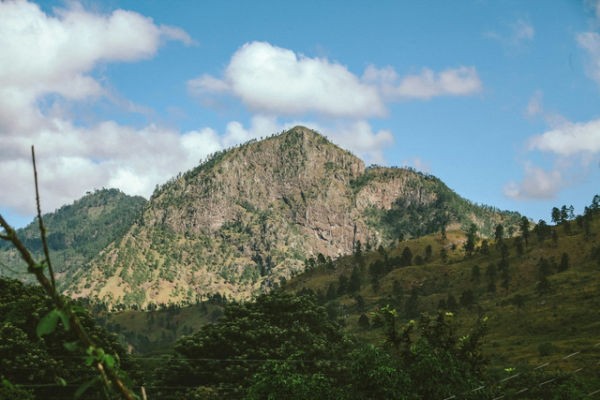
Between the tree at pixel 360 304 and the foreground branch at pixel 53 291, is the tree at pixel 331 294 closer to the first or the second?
the tree at pixel 360 304

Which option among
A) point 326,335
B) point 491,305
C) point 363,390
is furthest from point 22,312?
point 491,305

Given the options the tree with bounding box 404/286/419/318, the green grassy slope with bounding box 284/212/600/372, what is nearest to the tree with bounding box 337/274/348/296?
the green grassy slope with bounding box 284/212/600/372

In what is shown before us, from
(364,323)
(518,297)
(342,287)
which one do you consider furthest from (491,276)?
(342,287)

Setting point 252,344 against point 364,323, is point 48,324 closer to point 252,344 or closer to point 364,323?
point 252,344

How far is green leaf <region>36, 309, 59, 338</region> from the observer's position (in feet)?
8.44

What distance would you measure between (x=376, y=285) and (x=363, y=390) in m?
162

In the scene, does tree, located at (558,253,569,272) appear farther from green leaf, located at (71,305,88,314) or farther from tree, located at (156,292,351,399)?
green leaf, located at (71,305,88,314)

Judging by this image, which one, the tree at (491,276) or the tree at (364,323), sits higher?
the tree at (491,276)

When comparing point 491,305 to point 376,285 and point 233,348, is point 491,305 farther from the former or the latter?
point 233,348

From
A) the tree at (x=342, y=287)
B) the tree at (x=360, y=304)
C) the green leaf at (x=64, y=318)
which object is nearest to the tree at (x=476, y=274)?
the tree at (x=360, y=304)

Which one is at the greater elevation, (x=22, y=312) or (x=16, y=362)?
(x=22, y=312)

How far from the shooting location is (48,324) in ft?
8.61

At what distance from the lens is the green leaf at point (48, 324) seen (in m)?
2.57

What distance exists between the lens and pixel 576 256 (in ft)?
501
